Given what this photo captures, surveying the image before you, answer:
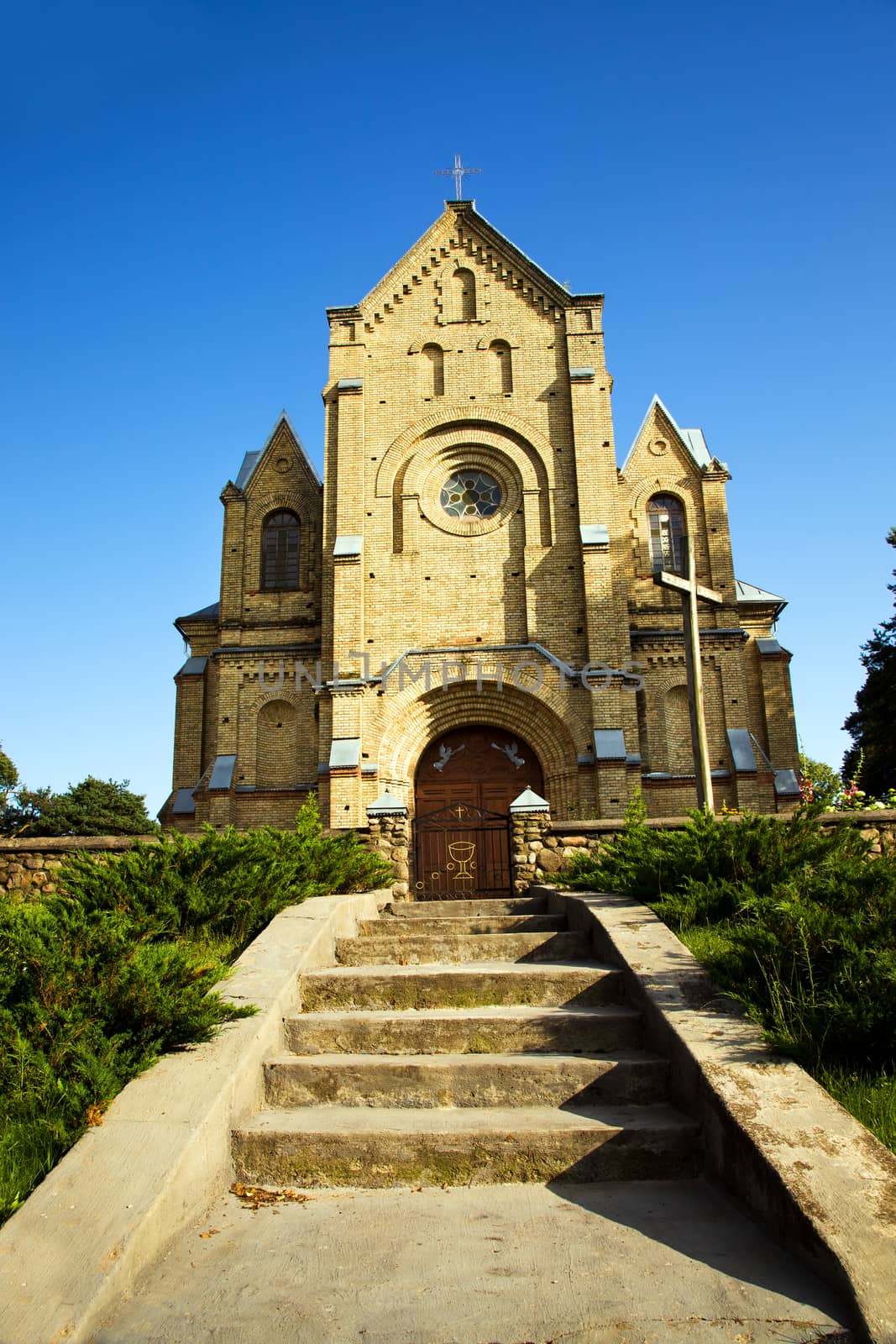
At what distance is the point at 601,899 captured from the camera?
7184mm

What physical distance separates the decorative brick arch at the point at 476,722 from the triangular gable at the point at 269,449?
22.0 feet

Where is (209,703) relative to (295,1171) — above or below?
above

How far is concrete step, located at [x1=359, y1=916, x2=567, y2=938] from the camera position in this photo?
7.77m

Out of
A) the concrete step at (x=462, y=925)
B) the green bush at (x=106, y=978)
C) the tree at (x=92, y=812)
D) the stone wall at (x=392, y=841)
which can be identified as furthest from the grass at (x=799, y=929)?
the tree at (x=92, y=812)

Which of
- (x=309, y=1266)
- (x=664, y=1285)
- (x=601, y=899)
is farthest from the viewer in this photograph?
(x=601, y=899)

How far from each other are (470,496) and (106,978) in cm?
1632

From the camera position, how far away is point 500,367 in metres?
20.2

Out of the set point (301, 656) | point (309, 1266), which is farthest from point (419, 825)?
point (309, 1266)

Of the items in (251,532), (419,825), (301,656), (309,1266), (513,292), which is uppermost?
(513,292)

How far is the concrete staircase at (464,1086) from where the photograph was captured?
4051 mm

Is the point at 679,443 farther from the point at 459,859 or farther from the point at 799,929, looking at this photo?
the point at 799,929

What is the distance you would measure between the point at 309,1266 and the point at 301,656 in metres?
17.1

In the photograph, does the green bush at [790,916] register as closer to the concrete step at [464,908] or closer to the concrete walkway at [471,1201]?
the concrete walkway at [471,1201]

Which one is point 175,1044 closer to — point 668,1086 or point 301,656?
point 668,1086
